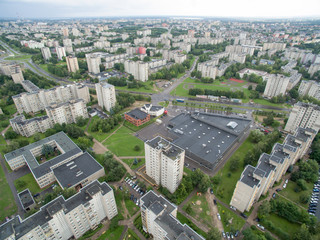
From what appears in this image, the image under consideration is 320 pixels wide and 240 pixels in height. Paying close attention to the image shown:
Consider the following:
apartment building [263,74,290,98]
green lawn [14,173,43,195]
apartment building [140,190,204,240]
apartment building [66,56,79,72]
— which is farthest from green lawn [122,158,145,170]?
apartment building [66,56,79,72]

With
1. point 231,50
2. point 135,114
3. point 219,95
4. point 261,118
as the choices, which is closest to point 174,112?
point 135,114

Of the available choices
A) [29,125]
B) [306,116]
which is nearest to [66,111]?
[29,125]

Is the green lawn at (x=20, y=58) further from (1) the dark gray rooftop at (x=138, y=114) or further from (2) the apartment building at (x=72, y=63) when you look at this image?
(1) the dark gray rooftop at (x=138, y=114)

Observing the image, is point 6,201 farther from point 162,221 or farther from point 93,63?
point 93,63

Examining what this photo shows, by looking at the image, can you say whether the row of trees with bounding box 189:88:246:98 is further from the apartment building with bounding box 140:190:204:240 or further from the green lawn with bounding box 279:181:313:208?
the apartment building with bounding box 140:190:204:240

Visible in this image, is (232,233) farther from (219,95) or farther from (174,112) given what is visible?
(219,95)
